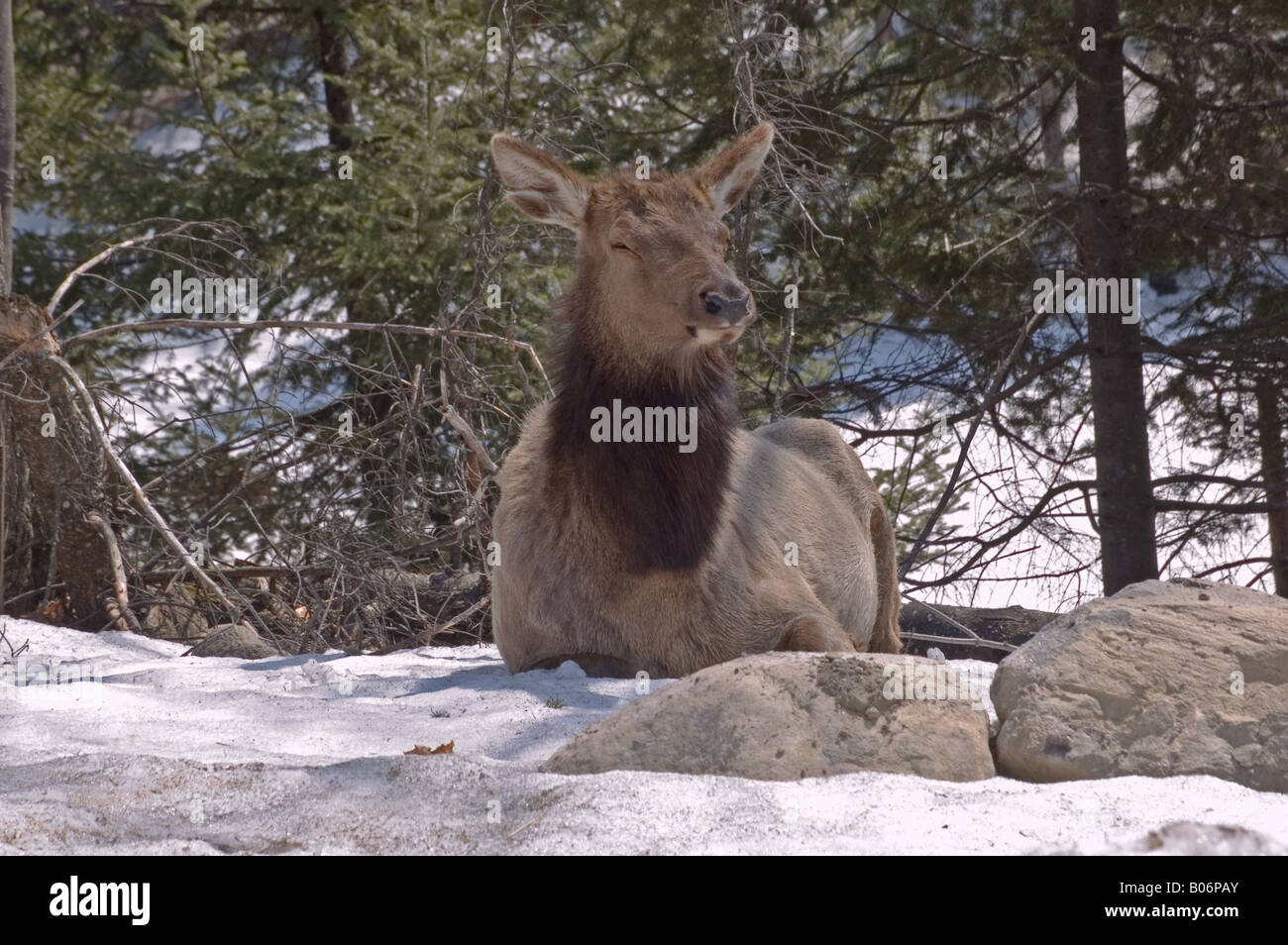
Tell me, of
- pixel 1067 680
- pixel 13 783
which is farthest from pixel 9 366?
pixel 1067 680

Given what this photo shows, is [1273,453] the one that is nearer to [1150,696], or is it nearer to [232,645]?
[1150,696]

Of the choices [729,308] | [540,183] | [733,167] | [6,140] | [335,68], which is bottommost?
[729,308]

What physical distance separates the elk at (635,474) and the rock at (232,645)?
6.05 feet

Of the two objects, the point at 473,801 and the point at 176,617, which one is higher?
the point at 176,617

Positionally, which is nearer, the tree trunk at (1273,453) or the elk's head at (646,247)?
the elk's head at (646,247)

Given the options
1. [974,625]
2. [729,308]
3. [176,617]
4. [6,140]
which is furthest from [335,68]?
[729,308]

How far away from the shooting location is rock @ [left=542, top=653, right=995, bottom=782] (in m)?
3.84

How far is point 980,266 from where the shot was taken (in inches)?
415

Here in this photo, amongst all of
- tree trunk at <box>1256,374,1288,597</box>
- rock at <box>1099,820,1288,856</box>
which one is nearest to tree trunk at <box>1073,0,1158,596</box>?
tree trunk at <box>1256,374,1288,597</box>

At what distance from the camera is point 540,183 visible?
6008 millimetres

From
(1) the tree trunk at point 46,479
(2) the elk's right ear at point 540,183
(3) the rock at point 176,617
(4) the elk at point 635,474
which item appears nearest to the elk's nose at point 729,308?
(4) the elk at point 635,474

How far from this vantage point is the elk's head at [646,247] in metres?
5.34

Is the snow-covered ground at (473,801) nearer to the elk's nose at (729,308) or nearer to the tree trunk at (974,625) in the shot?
the elk's nose at (729,308)

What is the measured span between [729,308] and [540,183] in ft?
4.42
